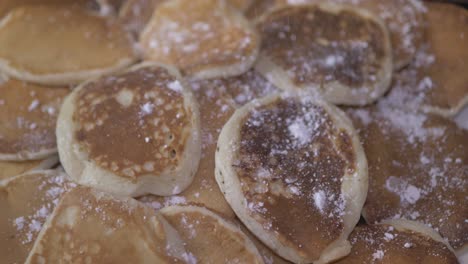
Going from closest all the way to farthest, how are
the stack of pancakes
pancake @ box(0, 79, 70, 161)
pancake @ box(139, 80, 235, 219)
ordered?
1. the stack of pancakes
2. pancake @ box(139, 80, 235, 219)
3. pancake @ box(0, 79, 70, 161)

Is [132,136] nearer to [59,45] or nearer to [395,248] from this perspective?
[59,45]

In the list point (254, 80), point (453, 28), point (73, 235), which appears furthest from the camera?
point (453, 28)

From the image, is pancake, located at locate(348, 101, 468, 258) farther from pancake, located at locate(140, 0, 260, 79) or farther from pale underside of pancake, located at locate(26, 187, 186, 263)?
pale underside of pancake, located at locate(26, 187, 186, 263)

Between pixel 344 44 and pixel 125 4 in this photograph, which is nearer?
pixel 344 44

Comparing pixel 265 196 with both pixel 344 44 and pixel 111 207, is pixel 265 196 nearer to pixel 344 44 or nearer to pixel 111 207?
pixel 111 207

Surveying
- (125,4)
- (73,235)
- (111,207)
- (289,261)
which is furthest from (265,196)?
(125,4)

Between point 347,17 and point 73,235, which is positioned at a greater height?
point 347,17

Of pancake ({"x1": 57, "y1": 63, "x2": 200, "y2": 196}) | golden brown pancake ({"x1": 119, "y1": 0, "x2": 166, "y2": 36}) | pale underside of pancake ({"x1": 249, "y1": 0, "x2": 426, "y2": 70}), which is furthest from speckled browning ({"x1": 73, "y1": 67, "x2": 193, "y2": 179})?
pale underside of pancake ({"x1": 249, "y1": 0, "x2": 426, "y2": 70})

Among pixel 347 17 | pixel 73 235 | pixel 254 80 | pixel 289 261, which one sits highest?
pixel 347 17
